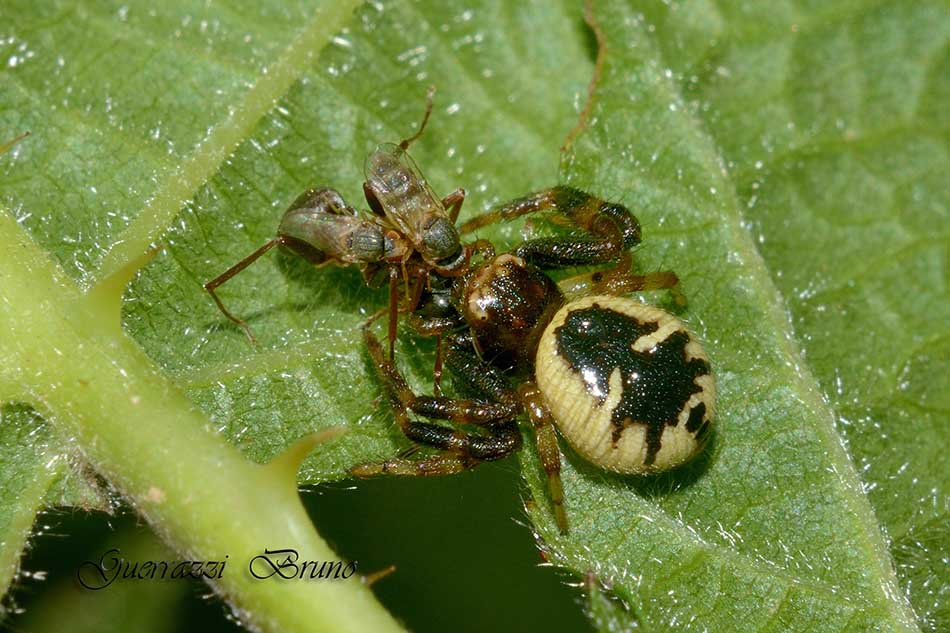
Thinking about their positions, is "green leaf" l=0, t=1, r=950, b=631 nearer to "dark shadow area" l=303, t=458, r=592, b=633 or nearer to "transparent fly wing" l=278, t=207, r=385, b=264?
"transparent fly wing" l=278, t=207, r=385, b=264

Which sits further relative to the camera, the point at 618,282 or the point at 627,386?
the point at 618,282

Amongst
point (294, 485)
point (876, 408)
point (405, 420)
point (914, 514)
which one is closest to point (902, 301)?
point (876, 408)

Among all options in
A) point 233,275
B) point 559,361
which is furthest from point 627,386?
point 233,275

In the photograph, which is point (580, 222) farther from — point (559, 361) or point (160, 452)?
point (160, 452)

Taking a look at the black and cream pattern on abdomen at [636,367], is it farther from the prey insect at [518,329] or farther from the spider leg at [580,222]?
the spider leg at [580,222]

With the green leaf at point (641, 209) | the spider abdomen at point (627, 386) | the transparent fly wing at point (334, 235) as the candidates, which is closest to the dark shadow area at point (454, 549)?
the green leaf at point (641, 209)

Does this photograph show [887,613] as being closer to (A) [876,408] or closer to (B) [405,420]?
(A) [876,408]
